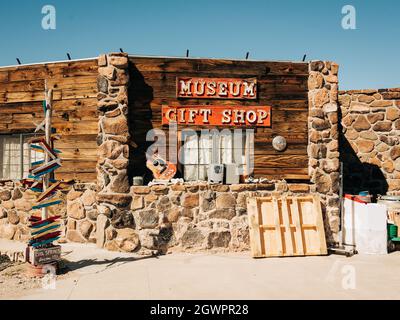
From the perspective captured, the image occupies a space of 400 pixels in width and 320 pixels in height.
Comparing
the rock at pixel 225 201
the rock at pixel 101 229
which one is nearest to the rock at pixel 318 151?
the rock at pixel 225 201

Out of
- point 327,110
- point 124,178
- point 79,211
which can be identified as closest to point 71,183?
point 79,211

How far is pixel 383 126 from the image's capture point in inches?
518

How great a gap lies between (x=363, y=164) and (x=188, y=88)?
294 inches

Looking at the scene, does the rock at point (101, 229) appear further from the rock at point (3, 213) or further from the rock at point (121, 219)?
the rock at point (3, 213)

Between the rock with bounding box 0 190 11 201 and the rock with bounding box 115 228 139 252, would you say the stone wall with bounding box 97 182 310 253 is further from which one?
the rock with bounding box 0 190 11 201

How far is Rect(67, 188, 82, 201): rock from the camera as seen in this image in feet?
34.8

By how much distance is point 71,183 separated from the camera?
10.7 meters

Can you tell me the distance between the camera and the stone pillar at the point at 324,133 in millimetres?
10373

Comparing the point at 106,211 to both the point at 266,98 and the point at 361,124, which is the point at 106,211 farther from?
the point at 361,124

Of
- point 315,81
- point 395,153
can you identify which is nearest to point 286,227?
point 315,81

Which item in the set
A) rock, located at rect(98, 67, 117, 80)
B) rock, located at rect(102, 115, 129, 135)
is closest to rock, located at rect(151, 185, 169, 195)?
rock, located at rect(102, 115, 129, 135)

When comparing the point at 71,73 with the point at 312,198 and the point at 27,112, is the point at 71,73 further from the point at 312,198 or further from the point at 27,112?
the point at 312,198

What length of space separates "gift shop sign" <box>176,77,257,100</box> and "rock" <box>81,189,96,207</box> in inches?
149

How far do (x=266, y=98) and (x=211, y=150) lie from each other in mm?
2270
